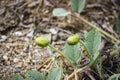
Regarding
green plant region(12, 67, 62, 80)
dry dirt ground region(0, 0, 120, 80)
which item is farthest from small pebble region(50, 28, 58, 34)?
green plant region(12, 67, 62, 80)

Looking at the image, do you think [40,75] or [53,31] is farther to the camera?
[53,31]

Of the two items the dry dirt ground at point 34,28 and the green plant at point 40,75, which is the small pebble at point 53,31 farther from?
the green plant at point 40,75

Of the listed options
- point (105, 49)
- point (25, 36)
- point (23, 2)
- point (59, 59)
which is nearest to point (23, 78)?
point (59, 59)

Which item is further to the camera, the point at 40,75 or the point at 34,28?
the point at 34,28

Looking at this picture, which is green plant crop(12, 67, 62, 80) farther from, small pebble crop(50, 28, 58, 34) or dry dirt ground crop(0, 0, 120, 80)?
small pebble crop(50, 28, 58, 34)

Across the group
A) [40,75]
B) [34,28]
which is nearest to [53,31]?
[34,28]

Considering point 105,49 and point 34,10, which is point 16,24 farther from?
point 105,49

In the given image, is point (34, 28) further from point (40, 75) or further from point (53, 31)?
point (40, 75)

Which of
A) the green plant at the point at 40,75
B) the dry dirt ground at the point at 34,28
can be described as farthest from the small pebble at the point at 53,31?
the green plant at the point at 40,75
